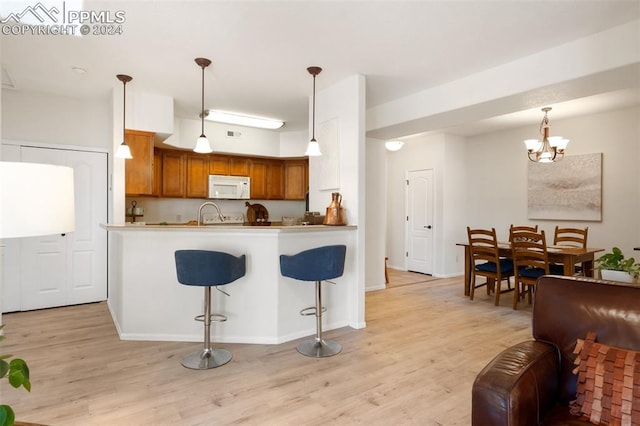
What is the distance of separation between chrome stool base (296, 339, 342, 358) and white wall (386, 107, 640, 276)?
3800mm

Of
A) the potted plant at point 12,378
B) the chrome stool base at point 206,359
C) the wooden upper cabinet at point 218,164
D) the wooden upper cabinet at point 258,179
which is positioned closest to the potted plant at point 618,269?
the chrome stool base at point 206,359

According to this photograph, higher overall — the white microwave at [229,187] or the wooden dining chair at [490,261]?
the white microwave at [229,187]

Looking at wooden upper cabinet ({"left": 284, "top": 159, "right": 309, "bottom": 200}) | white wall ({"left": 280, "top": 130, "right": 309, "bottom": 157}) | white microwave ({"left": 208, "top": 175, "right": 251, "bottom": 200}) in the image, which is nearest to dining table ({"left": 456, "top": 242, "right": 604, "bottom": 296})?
wooden upper cabinet ({"left": 284, "top": 159, "right": 309, "bottom": 200})

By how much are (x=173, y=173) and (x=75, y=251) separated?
173 cm

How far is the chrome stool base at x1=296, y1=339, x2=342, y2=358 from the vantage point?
3.01m

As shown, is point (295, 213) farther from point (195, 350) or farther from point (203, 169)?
point (195, 350)

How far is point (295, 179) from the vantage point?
644 cm

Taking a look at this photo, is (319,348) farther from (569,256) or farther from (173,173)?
(173,173)

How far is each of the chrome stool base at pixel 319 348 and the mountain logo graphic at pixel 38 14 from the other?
3322 mm

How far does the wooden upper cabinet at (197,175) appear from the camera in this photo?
5.61m

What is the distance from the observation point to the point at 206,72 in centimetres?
363

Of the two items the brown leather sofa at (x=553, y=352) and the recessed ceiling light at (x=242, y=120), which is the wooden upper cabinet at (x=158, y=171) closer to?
the recessed ceiling light at (x=242, y=120)

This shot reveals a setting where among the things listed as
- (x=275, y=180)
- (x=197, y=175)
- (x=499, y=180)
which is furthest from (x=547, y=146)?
(x=197, y=175)

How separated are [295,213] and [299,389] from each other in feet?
15.1
